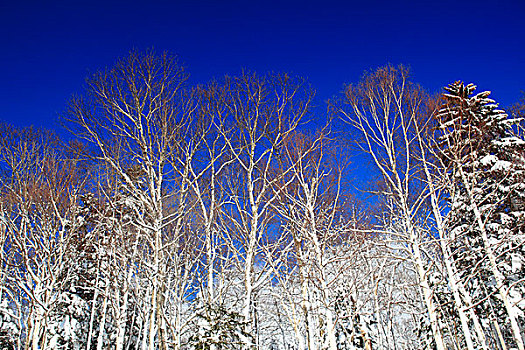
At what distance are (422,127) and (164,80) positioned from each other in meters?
6.14

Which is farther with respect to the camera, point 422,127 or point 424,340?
point 424,340

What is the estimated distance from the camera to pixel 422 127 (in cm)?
772

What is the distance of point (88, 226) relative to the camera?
1362 centimetres

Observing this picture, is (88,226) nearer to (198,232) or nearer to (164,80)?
(198,232)

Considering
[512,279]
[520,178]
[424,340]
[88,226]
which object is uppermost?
[88,226]

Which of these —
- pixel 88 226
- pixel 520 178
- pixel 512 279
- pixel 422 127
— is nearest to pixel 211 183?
pixel 422 127

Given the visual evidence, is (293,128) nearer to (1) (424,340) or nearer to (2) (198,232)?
(2) (198,232)

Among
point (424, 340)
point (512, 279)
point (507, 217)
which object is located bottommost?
A: point (424, 340)

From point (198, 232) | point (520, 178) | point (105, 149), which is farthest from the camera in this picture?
point (198, 232)

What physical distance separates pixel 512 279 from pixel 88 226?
15.7 metres

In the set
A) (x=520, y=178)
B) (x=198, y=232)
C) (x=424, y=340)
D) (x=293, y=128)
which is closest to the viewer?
(x=293, y=128)

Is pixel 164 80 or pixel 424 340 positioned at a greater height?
pixel 164 80

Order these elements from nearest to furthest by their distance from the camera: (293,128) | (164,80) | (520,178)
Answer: (164,80)
(293,128)
(520,178)

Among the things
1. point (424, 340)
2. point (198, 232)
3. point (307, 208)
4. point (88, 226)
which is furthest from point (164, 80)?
point (424, 340)
